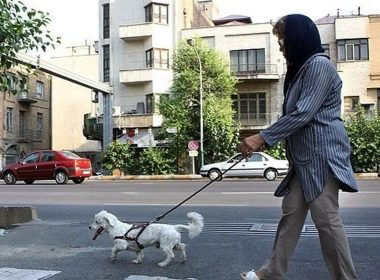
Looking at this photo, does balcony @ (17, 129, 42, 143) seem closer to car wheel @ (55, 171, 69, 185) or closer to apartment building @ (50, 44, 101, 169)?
apartment building @ (50, 44, 101, 169)

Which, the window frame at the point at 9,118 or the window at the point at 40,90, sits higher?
the window at the point at 40,90

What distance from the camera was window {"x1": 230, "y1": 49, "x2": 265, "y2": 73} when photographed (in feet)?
131

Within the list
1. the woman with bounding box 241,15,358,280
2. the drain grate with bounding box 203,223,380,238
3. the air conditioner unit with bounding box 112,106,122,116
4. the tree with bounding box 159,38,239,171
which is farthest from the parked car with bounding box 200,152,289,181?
the woman with bounding box 241,15,358,280

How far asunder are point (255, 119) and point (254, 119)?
0.07 m

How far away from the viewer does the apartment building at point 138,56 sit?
3997cm

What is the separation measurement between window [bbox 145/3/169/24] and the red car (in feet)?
57.8

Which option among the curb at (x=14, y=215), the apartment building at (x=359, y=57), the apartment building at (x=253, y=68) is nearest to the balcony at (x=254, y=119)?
the apartment building at (x=253, y=68)

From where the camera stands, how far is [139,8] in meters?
42.2

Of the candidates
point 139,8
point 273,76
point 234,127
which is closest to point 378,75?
point 273,76

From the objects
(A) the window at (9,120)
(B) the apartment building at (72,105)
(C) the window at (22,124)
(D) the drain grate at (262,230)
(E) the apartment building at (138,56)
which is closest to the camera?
(D) the drain grate at (262,230)

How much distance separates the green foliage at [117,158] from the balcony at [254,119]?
857 centimetres

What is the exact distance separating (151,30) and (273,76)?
30.9ft

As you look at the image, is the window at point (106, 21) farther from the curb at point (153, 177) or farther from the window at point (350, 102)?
the window at point (350, 102)

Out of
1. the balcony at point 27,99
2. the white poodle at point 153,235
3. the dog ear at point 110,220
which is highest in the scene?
the balcony at point 27,99
